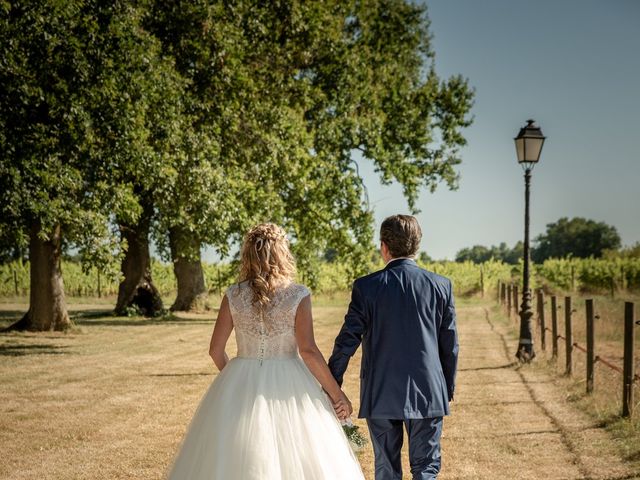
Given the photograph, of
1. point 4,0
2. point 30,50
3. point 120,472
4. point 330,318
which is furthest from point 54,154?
point 330,318

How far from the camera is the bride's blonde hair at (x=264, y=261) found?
461 cm

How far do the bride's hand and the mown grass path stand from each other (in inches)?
77.7

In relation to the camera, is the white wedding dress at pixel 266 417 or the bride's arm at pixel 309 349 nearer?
the white wedding dress at pixel 266 417

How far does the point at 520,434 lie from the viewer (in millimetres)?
8461

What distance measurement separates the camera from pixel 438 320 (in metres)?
4.78

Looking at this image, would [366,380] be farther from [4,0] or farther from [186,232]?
[186,232]

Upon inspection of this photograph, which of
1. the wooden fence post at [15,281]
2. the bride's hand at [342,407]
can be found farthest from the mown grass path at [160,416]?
the wooden fence post at [15,281]

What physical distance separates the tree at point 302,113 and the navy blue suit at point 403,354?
13.8 metres

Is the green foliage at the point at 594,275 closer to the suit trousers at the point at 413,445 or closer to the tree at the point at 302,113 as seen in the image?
the tree at the point at 302,113

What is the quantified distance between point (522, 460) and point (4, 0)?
14.0 m

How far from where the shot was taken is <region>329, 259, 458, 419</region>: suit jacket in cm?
465

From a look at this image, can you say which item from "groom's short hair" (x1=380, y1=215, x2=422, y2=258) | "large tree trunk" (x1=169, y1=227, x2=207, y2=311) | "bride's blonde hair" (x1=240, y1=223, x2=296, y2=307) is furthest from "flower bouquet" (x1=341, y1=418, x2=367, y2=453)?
"large tree trunk" (x1=169, y1=227, x2=207, y2=311)

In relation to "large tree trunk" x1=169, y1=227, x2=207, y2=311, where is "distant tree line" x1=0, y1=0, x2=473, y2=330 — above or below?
above

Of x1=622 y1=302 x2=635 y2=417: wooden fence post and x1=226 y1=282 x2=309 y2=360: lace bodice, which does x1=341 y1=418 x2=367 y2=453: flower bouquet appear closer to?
x1=226 y1=282 x2=309 y2=360: lace bodice
